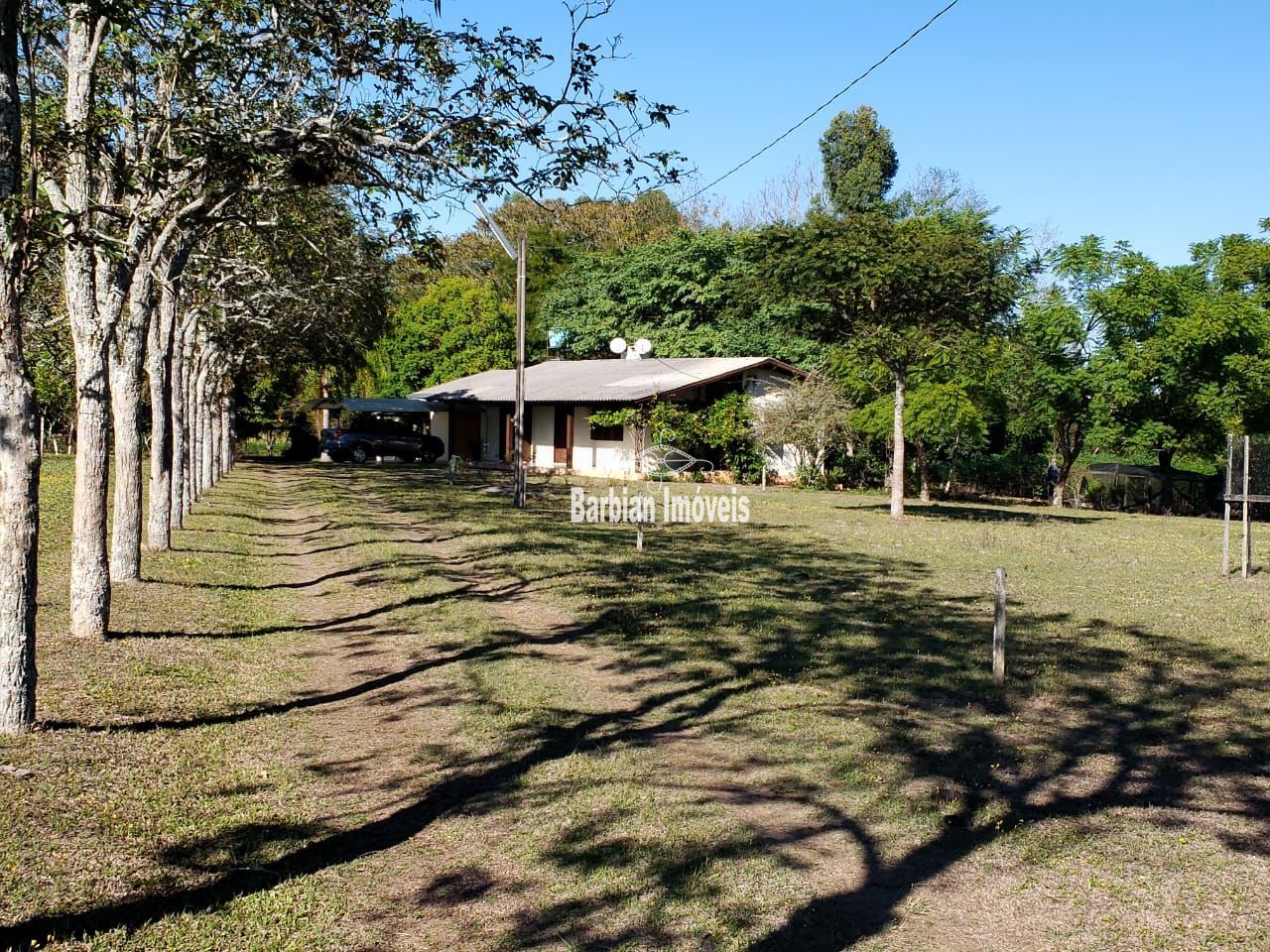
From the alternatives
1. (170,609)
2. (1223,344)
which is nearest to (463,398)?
(1223,344)

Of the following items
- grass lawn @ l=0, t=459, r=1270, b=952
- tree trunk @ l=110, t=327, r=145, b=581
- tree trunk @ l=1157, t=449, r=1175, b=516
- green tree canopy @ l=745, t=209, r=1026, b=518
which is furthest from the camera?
tree trunk @ l=1157, t=449, r=1175, b=516

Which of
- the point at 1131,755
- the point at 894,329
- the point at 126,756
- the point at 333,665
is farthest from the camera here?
the point at 894,329

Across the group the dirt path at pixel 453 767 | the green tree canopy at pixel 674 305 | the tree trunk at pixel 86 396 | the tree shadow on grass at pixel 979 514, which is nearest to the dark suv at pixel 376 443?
the green tree canopy at pixel 674 305

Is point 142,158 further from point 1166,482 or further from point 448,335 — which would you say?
point 448,335

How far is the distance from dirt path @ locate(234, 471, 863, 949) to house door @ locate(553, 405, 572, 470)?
27.9m

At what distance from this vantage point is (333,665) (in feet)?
29.6

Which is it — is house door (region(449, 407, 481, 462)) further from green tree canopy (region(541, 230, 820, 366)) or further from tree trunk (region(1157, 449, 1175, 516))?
tree trunk (region(1157, 449, 1175, 516))

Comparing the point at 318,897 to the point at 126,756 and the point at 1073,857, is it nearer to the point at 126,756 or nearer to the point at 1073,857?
the point at 126,756

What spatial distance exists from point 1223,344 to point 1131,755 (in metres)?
30.7

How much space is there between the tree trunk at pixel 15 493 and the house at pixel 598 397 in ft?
95.1

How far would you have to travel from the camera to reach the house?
36969mm

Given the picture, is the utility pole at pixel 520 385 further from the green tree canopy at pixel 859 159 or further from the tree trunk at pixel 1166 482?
the green tree canopy at pixel 859 159

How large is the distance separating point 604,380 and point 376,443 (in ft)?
38.7

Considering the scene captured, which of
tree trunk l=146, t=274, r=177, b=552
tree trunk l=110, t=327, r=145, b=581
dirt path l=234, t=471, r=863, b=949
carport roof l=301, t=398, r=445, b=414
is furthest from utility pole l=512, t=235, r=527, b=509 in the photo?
carport roof l=301, t=398, r=445, b=414
